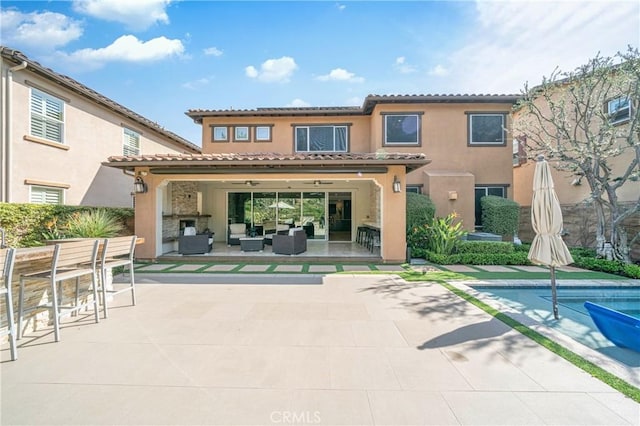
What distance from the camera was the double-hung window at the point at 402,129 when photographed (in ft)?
45.3

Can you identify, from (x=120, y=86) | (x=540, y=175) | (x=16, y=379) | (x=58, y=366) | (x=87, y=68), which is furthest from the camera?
(x=120, y=86)

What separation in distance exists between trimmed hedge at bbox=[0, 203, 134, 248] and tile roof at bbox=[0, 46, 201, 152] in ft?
14.7

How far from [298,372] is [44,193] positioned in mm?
11818

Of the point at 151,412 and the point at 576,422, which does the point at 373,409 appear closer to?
the point at 576,422

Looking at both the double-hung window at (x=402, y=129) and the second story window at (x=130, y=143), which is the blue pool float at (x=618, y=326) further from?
the second story window at (x=130, y=143)

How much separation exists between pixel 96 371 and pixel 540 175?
7424 mm

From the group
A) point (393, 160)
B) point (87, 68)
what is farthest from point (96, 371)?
point (87, 68)

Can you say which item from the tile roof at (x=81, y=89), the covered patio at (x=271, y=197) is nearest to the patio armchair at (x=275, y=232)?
the covered patio at (x=271, y=197)

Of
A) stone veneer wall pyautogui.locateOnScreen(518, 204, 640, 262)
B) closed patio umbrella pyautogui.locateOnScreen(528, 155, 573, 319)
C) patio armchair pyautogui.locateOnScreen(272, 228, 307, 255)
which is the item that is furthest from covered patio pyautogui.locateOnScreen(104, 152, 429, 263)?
stone veneer wall pyautogui.locateOnScreen(518, 204, 640, 262)

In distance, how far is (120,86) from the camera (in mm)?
14266

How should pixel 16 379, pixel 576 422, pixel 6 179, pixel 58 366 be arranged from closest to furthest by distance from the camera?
pixel 576 422
pixel 16 379
pixel 58 366
pixel 6 179

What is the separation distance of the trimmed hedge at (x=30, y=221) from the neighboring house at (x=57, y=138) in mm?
1273

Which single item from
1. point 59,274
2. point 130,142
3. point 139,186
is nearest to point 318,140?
point 139,186

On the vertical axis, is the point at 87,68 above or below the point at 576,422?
above
